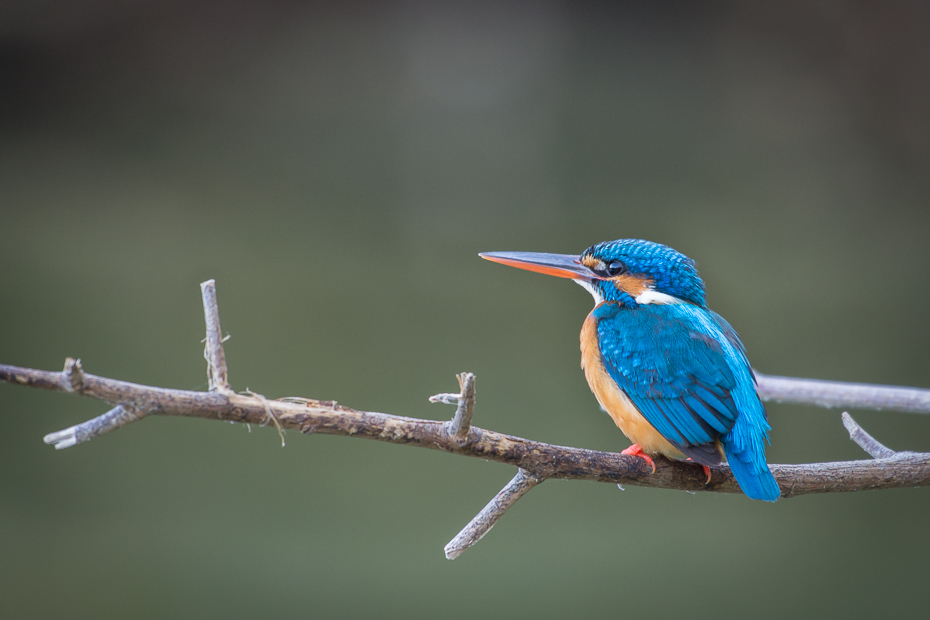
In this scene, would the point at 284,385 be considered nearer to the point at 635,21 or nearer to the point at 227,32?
the point at 227,32

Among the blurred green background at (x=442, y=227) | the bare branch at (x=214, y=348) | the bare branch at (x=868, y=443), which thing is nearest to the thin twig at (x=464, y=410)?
the bare branch at (x=214, y=348)

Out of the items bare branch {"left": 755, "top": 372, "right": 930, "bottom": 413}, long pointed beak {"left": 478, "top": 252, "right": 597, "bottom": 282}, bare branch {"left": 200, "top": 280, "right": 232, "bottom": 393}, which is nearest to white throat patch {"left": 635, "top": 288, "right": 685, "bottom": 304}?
long pointed beak {"left": 478, "top": 252, "right": 597, "bottom": 282}

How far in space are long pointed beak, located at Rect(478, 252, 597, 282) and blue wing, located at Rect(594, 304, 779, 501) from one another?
140mm

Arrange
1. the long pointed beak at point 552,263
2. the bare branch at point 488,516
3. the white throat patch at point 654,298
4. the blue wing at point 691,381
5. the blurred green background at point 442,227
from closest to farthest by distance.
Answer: the bare branch at point 488,516
the blue wing at point 691,381
the white throat patch at point 654,298
the long pointed beak at point 552,263
the blurred green background at point 442,227

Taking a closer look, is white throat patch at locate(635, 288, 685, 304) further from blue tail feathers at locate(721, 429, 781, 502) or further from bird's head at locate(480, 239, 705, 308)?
blue tail feathers at locate(721, 429, 781, 502)

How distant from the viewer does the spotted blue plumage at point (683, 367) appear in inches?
41.4

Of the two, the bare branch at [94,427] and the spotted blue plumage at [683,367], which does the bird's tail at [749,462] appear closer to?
the spotted blue plumage at [683,367]

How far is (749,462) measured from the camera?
102 cm

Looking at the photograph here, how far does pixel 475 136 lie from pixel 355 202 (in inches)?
21.5

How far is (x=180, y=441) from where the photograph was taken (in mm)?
2658

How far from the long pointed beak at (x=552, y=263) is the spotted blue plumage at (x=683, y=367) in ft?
0.22

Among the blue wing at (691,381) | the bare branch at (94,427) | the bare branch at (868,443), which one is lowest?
the bare branch at (868,443)

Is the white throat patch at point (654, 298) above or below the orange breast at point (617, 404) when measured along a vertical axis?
above

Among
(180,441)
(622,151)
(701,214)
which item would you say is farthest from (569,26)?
(180,441)
